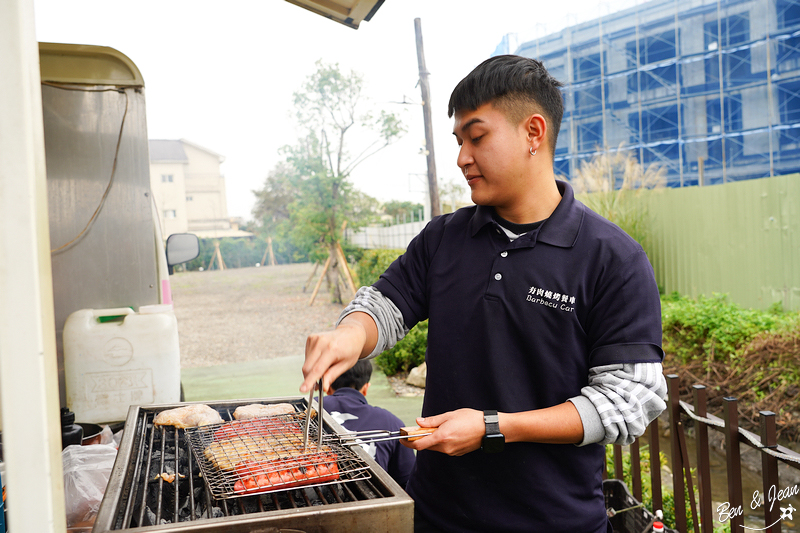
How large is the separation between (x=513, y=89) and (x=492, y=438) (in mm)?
981

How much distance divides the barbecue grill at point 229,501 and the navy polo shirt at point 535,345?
0.32 metres

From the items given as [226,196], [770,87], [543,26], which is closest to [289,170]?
[226,196]

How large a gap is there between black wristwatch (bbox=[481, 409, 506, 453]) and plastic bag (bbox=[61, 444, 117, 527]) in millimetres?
1288

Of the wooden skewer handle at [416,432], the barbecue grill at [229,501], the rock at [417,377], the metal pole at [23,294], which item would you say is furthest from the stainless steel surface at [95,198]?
the rock at [417,377]

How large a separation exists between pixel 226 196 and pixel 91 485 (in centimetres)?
891

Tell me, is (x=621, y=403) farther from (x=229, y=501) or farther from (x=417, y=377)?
(x=417, y=377)

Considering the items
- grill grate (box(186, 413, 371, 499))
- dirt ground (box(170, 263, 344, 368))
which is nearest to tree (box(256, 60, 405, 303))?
dirt ground (box(170, 263, 344, 368))

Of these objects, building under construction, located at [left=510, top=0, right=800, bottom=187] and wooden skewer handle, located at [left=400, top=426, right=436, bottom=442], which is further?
building under construction, located at [left=510, top=0, right=800, bottom=187]

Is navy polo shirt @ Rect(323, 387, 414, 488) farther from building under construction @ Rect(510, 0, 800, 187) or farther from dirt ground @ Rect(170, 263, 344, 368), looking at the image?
building under construction @ Rect(510, 0, 800, 187)

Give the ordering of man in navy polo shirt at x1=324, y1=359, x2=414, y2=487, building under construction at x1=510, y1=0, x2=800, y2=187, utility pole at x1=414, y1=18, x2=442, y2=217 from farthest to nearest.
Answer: building under construction at x1=510, y1=0, x2=800, y2=187, utility pole at x1=414, y1=18, x2=442, y2=217, man in navy polo shirt at x1=324, y1=359, x2=414, y2=487

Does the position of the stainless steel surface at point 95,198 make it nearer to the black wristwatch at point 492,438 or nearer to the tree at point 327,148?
the black wristwatch at point 492,438

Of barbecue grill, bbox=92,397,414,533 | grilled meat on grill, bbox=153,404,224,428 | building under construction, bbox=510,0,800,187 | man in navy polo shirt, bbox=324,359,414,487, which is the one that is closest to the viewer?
barbecue grill, bbox=92,397,414,533

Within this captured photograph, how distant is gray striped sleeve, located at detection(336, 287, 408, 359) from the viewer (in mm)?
1808

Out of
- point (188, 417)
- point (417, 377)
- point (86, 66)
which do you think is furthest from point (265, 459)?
point (417, 377)
